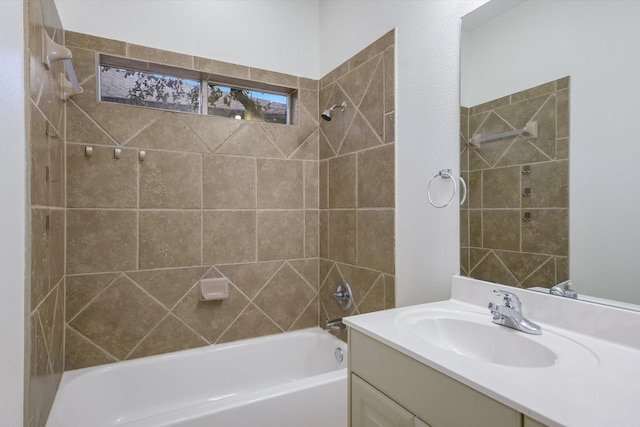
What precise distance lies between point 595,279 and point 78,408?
7.46 ft

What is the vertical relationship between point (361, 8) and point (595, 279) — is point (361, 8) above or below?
above

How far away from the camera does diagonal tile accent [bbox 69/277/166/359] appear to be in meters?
1.80

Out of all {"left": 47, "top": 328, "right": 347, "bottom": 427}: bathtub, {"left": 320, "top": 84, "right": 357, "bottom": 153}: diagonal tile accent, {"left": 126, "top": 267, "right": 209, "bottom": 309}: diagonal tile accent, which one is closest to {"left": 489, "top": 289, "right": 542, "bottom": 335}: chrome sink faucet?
{"left": 47, "top": 328, "right": 347, "bottom": 427}: bathtub

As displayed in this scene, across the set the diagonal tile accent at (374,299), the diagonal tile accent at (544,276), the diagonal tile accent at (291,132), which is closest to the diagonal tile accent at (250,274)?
the diagonal tile accent at (374,299)

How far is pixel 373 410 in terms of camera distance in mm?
1087

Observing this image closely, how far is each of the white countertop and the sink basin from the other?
3cm

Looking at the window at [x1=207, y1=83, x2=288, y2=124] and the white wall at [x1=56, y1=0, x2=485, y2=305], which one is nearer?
the white wall at [x1=56, y1=0, x2=485, y2=305]

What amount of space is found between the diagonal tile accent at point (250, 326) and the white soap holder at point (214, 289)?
20cm

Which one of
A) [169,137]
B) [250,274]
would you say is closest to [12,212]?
[169,137]

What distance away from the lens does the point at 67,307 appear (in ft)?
5.72

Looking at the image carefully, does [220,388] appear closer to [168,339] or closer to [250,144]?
[168,339]

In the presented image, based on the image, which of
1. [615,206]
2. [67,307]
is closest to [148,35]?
[67,307]

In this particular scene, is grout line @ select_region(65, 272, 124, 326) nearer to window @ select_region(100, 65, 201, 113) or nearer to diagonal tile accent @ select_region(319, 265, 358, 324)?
Answer: window @ select_region(100, 65, 201, 113)

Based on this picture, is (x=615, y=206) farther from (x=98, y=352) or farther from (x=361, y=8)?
(x=98, y=352)
